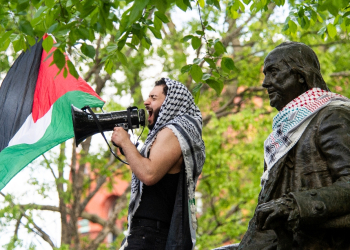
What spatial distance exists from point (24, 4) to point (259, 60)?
10.7 meters

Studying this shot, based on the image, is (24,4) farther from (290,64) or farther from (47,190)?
(47,190)

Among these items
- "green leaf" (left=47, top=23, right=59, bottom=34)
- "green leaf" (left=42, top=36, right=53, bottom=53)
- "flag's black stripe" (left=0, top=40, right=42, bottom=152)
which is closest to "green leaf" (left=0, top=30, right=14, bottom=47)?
"green leaf" (left=42, top=36, right=53, bottom=53)

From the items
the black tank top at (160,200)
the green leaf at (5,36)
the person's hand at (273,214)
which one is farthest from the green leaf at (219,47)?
the person's hand at (273,214)

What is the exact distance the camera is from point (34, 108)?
216 inches

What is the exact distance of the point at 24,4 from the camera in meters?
3.68

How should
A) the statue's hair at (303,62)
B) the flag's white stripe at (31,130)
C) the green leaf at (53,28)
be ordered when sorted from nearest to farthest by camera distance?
the statue's hair at (303,62), the green leaf at (53,28), the flag's white stripe at (31,130)

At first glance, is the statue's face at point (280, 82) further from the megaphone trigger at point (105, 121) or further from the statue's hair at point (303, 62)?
the megaphone trigger at point (105, 121)

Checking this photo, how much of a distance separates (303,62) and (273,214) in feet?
3.14

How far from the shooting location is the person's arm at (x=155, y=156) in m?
3.37

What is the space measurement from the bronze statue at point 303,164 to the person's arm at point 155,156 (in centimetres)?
71

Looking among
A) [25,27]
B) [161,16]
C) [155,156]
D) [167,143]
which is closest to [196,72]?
[161,16]

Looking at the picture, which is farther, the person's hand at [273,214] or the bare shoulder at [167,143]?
the bare shoulder at [167,143]

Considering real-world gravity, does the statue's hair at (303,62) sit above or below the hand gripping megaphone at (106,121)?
below

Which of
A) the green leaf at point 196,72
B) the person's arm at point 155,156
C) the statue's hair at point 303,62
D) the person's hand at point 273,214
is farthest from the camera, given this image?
the green leaf at point 196,72
